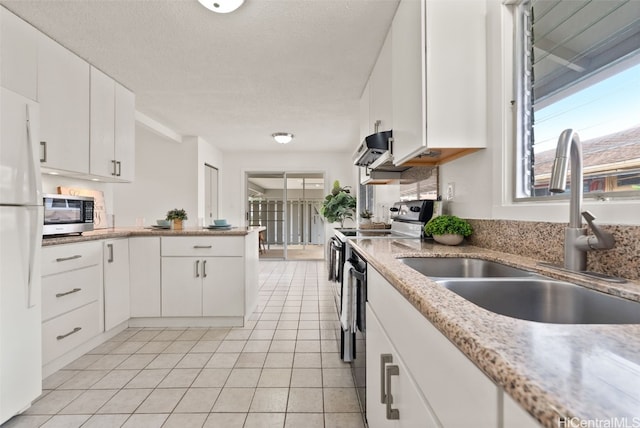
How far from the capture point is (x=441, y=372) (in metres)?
0.58

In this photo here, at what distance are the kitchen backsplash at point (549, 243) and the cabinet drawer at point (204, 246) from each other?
2.02 m

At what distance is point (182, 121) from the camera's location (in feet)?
14.7

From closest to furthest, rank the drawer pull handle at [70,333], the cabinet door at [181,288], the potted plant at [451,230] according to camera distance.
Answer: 1. the potted plant at [451,230]
2. the drawer pull handle at [70,333]
3. the cabinet door at [181,288]

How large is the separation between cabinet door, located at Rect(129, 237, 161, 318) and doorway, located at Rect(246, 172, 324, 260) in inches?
164

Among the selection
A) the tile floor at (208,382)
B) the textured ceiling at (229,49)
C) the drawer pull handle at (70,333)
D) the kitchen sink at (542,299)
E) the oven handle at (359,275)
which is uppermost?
the textured ceiling at (229,49)

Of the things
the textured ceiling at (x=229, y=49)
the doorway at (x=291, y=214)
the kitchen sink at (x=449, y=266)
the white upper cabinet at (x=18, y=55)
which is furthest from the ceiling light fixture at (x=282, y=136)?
the kitchen sink at (x=449, y=266)

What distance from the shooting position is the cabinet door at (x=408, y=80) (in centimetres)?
154

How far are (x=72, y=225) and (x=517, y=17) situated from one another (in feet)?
10.2

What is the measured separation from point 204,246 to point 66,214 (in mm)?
1044

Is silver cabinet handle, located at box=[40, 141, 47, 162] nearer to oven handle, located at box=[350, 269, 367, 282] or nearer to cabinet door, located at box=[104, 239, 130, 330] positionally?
cabinet door, located at box=[104, 239, 130, 330]

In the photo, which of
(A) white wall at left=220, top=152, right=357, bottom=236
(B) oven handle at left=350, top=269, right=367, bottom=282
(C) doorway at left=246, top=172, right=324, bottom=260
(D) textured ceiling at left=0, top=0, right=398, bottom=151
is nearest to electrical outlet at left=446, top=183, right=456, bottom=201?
(B) oven handle at left=350, top=269, right=367, bottom=282

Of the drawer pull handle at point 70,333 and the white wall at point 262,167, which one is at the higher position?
the white wall at point 262,167

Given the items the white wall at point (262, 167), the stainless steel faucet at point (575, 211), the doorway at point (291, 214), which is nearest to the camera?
the stainless steel faucet at point (575, 211)

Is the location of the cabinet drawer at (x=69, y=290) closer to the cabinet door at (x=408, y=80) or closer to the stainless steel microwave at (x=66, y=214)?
the stainless steel microwave at (x=66, y=214)
